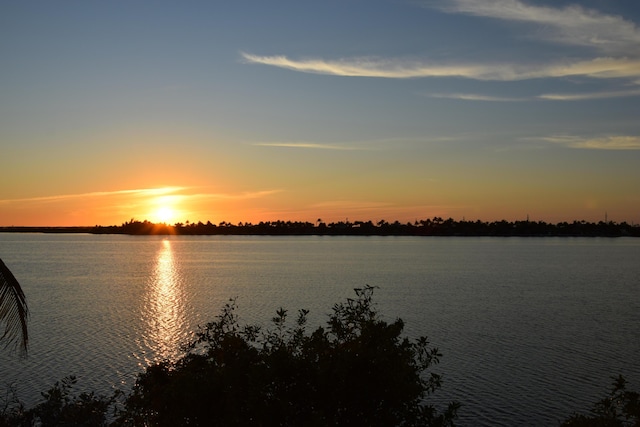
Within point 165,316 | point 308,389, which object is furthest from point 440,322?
point 308,389

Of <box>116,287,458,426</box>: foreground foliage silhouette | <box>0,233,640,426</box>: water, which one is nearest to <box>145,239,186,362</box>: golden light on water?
<box>0,233,640,426</box>: water

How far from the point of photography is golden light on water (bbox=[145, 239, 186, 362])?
48522mm

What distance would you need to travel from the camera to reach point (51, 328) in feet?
182

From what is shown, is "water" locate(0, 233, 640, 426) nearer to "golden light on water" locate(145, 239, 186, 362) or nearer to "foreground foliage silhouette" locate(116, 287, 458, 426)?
"golden light on water" locate(145, 239, 186, 362)

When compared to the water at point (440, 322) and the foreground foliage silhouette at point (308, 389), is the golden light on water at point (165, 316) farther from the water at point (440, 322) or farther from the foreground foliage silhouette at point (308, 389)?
the foreground foliage silhouette at point (308, 389)

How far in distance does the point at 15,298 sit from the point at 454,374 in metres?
29.3

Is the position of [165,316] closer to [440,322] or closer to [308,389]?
[440,322]

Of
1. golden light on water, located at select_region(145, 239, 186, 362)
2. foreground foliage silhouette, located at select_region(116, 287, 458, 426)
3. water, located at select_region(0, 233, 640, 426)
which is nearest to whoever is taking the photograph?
foreground foliage silhouette, located at select_region(116, 287, 458, 426)

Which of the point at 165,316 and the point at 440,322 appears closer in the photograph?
the point at 440,322

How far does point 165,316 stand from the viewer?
2603 inches

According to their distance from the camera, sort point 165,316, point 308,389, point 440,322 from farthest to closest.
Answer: point 165,316 → point 440,322 → point 308,389

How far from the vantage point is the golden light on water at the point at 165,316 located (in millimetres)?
48522

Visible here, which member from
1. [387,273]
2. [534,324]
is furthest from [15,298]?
[387,273]

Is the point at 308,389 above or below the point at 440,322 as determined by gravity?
above
